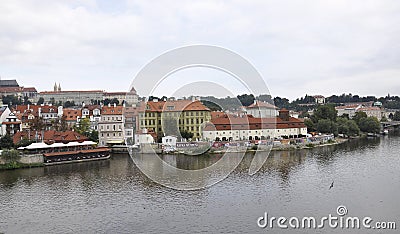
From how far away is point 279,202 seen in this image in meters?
7.19

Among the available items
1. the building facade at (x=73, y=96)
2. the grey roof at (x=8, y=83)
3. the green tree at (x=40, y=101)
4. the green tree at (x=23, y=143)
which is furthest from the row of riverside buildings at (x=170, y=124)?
the grey roof at (x=8, y=83)

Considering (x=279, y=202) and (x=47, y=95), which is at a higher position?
(x=47, y=95)

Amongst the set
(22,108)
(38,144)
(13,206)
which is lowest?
(13,206)

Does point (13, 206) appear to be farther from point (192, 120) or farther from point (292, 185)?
point (192, 120)

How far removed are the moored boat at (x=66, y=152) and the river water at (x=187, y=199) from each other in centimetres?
66

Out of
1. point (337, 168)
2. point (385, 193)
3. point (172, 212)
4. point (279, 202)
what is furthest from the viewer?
point (337, 168)

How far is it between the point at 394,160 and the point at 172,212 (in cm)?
831

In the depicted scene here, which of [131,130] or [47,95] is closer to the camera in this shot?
[131,130]

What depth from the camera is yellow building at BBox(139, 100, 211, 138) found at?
53.4ft

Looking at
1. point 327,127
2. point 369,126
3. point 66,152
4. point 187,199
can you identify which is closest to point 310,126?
point 327,127

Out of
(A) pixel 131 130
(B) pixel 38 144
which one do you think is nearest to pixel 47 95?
(A) pixel 131 130

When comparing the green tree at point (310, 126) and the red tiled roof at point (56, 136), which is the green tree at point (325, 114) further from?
the red tiled roof at point (56, 136)

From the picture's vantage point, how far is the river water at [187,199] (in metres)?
6.13

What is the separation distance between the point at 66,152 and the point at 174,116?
17.9ft
